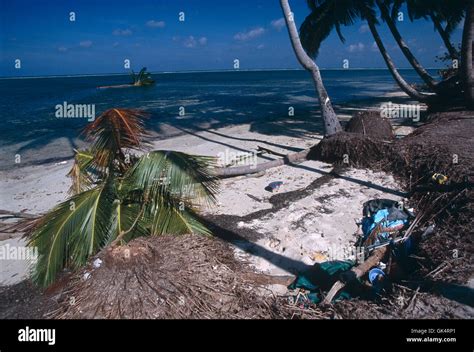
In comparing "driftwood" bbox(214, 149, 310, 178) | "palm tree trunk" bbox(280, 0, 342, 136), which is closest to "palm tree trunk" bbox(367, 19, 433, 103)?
"palm tree trunk" bbox(280, 0, 342, 136)

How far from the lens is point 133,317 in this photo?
346 centimetres

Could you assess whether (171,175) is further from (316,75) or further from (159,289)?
(316,75)

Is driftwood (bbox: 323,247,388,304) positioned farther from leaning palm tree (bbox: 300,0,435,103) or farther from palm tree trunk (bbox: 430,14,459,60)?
palm tree trunk (bbox: 430,14,459,60)

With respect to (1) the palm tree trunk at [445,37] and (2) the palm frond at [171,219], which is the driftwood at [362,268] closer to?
(2) the palm frond at [171,219]

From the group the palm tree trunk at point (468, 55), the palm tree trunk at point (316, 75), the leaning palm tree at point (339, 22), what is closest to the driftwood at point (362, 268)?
the palm tree trunk at point (316, 75)

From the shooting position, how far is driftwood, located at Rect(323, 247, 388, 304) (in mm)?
3941

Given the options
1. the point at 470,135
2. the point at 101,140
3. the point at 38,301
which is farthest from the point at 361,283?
the point at 470,135

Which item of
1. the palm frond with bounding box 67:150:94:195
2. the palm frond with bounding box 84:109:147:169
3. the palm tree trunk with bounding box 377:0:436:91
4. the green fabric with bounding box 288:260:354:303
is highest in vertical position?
the palm tree trunk with bounding box 377:0:436:91

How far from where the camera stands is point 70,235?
4172 mm

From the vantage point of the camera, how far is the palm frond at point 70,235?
4113mm

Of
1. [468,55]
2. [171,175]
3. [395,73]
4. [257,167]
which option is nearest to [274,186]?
[257,167]

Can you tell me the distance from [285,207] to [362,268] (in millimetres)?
2513

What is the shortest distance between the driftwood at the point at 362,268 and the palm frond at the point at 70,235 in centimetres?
280

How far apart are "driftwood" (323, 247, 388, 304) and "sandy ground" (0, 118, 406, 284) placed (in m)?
0.64
